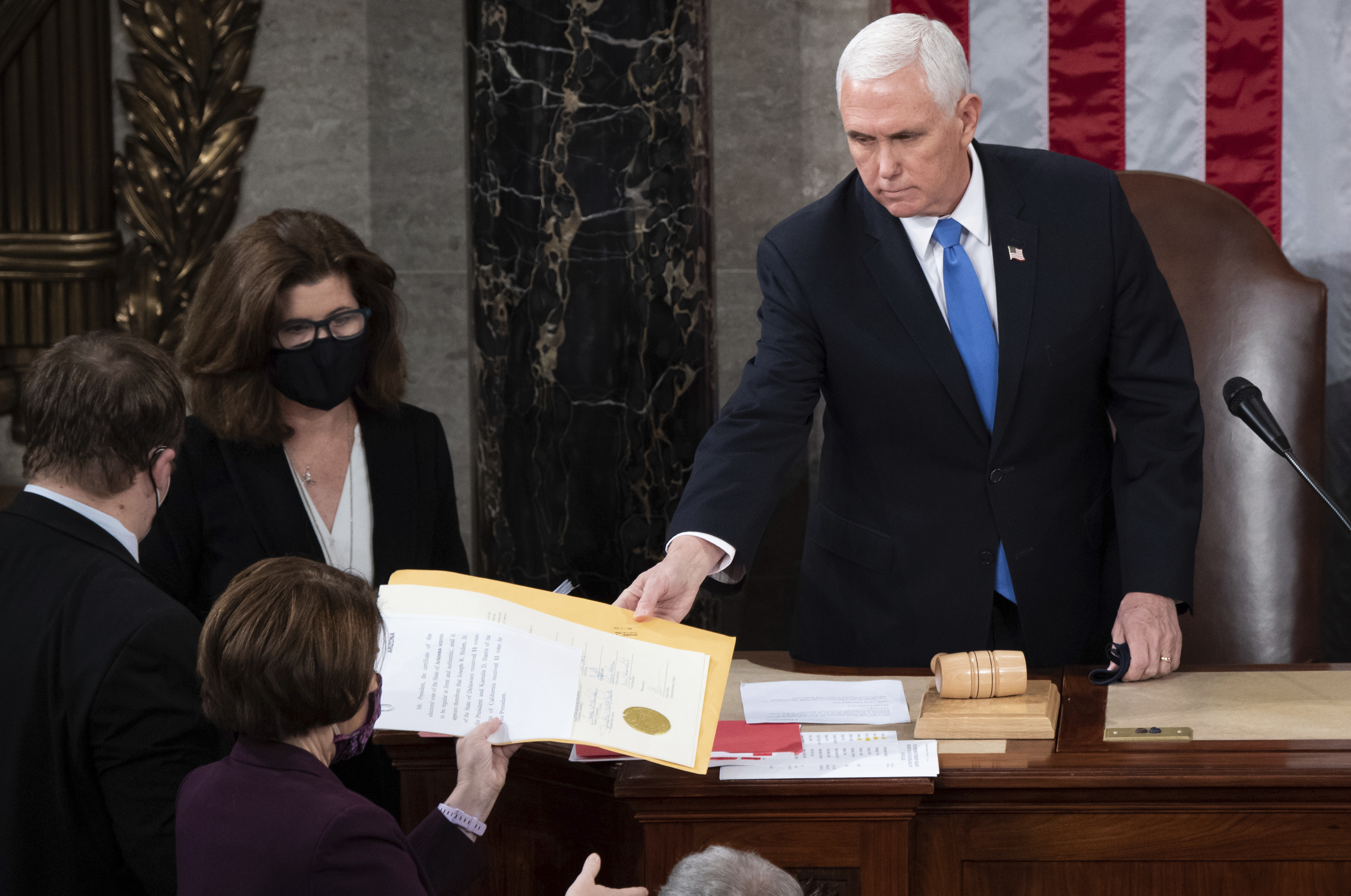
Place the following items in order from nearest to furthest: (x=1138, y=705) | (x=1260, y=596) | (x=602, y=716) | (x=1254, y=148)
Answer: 1. (x=602, y=716)
2. (x=1138, y=705)
3. (x=1260, y=596)
4. (x=1254, y=148)

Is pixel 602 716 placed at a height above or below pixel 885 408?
below

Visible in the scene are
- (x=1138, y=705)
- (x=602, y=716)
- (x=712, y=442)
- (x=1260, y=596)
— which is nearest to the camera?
(x=602, y=716)

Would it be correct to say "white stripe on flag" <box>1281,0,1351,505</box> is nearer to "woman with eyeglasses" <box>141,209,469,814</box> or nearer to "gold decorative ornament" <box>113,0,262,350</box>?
"woman with eyeglasses" <box>141,209,469,814</box>

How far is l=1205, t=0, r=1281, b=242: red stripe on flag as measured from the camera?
389 centimetres

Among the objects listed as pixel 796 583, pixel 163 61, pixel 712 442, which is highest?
pixel 163 61

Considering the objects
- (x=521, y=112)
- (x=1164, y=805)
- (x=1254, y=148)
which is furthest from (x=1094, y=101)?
(x=1164, y=805)

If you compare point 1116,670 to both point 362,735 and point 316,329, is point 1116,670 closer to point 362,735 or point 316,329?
point 362,735

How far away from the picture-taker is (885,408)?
2621 mm

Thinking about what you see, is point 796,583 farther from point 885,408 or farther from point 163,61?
point 163,61

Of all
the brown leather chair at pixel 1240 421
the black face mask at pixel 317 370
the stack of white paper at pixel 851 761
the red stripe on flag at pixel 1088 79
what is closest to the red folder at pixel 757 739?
the stack of white paper at pixel 851 761

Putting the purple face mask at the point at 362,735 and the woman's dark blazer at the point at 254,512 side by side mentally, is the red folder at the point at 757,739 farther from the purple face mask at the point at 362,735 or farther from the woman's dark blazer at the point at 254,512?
the woman's dark blazer at the point at 254,512

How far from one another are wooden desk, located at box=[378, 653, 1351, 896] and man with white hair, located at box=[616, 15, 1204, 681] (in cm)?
54

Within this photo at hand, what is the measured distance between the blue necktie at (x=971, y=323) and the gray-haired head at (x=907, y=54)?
275 millimetres

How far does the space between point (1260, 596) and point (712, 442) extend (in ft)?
6.07
